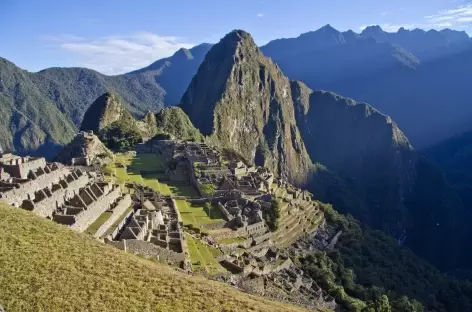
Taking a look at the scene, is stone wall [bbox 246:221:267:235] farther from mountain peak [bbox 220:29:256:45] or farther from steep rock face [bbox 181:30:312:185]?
mountain peak [bbox 220:29:256:45]

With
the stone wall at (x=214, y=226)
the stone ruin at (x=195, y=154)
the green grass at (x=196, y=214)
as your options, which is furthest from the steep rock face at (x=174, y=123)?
the stone wall at (x=214, y=226)

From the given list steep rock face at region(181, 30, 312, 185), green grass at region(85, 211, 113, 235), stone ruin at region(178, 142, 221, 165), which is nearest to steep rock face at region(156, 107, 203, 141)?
steep rock face at region(181, 30, 312, 185)

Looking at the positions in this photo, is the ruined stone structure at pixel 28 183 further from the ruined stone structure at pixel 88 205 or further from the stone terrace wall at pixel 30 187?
the ruined stone structure at pixel 88 205

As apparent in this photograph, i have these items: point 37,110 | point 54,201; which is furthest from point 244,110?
point 54,201

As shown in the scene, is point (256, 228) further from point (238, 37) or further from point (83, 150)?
point (238, 37)

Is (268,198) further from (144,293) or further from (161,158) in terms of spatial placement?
(144,293)

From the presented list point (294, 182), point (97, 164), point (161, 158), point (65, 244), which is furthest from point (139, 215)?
point (294, 182)
